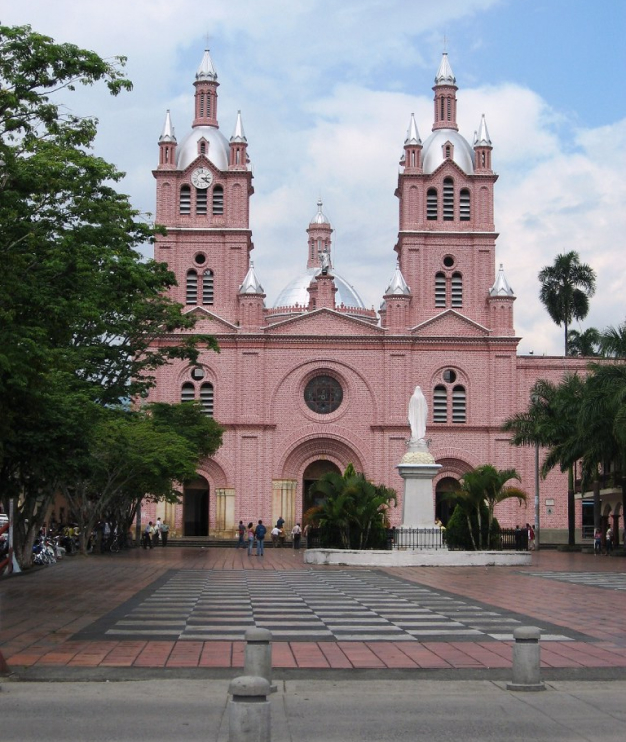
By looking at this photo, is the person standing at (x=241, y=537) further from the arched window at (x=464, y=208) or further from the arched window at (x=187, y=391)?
the arched window at (x=464, y=208)

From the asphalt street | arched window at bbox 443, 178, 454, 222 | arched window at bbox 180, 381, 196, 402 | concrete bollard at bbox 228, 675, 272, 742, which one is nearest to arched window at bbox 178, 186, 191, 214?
arched window at bbox 180, 381, 196, 402

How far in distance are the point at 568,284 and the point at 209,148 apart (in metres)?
23.2

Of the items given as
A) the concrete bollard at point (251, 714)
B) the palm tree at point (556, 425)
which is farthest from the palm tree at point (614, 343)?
the concrete bollard at point (251, 714)

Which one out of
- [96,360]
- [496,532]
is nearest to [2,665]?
[96,360]

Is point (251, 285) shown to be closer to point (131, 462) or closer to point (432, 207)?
point (432, 207)

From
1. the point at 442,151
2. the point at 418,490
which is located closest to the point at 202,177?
the point at 442,151

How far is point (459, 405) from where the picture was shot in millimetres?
54938

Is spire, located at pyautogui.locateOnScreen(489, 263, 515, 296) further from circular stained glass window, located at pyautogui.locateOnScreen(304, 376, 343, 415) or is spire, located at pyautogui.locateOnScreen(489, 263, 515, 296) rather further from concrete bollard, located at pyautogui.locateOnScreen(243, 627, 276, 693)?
concrete bollard, located at pyautogui.locateOnScreen(243, 627, 276, 693)

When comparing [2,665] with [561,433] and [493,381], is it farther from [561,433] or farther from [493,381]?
[493,381]

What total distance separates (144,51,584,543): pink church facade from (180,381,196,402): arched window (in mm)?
69

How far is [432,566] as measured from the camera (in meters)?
30.5

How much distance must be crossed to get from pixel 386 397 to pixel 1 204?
39.1 metres

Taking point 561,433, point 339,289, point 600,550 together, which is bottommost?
point 600,550

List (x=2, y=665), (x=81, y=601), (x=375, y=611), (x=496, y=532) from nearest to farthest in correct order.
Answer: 1. (x=2, y=665)
2. (x=375, y=611)
3. (x=81, y=601)
4. (x=496, y=532)
